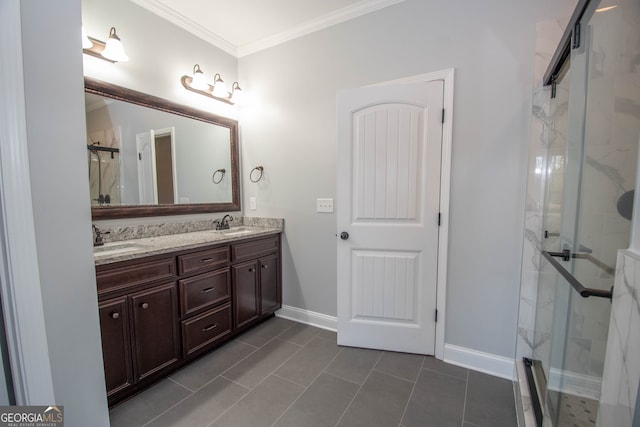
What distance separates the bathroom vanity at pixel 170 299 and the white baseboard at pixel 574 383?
6.69ft

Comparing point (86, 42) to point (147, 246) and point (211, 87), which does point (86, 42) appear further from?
point (147, 246)

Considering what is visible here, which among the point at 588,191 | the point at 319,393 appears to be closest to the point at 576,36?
the point at 588,191

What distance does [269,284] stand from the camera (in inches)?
101

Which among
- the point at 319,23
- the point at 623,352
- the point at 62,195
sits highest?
the point at 319,23

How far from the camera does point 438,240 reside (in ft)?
6.40

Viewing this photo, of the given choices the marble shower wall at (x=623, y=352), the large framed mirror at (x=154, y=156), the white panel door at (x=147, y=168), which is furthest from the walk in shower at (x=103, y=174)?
the marble shower wall at (x=623, y=352)

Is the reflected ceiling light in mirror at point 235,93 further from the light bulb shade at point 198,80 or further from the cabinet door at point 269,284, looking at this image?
the cabinet door at point 269,284

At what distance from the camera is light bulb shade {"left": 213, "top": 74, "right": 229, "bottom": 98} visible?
2500 mm

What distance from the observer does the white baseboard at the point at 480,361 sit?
1804 mm

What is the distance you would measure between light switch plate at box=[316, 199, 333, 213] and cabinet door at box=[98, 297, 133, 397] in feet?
5.07

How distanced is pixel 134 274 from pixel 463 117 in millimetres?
2331

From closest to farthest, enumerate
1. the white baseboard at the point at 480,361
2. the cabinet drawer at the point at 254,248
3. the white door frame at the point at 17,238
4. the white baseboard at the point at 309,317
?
1. the white door frame at the point at 17,238
2. the white baseboard at the point at 480,361
3. the cabinet drawer at the point at 254,248
4. the white baseboard at the point at 309,317

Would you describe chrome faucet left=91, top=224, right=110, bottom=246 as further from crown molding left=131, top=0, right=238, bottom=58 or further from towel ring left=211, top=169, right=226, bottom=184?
crown molding left=131, top=0, right=238, bottom=58

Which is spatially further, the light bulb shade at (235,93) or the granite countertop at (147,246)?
the light bulb shade at (235,93)
